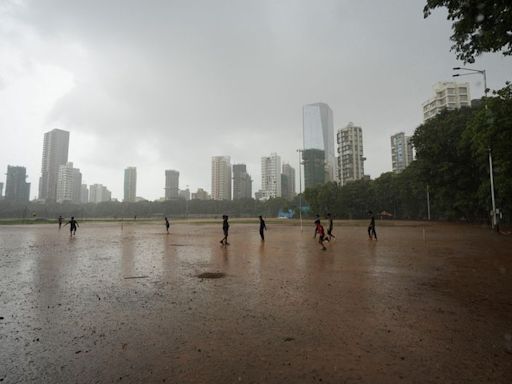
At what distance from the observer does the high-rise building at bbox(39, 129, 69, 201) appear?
181 meters

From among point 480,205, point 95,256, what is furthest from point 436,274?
point 480,205

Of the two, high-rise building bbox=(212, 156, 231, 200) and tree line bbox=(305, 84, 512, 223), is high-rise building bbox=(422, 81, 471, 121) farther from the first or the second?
high-rise building bbox=(212, 156, 231, 200)

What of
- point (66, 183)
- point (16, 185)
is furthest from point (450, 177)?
point (66, 183)

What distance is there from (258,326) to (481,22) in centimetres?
1309

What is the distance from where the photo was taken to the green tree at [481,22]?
31.8ft

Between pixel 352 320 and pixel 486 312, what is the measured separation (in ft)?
9.24

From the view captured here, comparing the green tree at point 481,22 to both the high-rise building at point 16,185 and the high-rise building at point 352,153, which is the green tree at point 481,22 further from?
the high-rise building at point 16,185

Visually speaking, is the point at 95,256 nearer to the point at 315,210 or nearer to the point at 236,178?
the point at 315,210

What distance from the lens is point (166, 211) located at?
145125 millimetres

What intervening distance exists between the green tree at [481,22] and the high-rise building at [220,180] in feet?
607

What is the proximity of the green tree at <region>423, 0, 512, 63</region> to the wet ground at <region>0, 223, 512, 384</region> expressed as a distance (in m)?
8.31

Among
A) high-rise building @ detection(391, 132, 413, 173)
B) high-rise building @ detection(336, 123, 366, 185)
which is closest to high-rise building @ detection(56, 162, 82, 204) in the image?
high-rise building @ detection(336, 123, 366, 185)

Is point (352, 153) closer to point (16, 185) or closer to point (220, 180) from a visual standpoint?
point (220, 180)

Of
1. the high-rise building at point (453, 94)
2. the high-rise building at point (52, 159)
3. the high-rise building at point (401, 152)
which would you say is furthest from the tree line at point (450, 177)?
the high-rise building at point (52, 159)
